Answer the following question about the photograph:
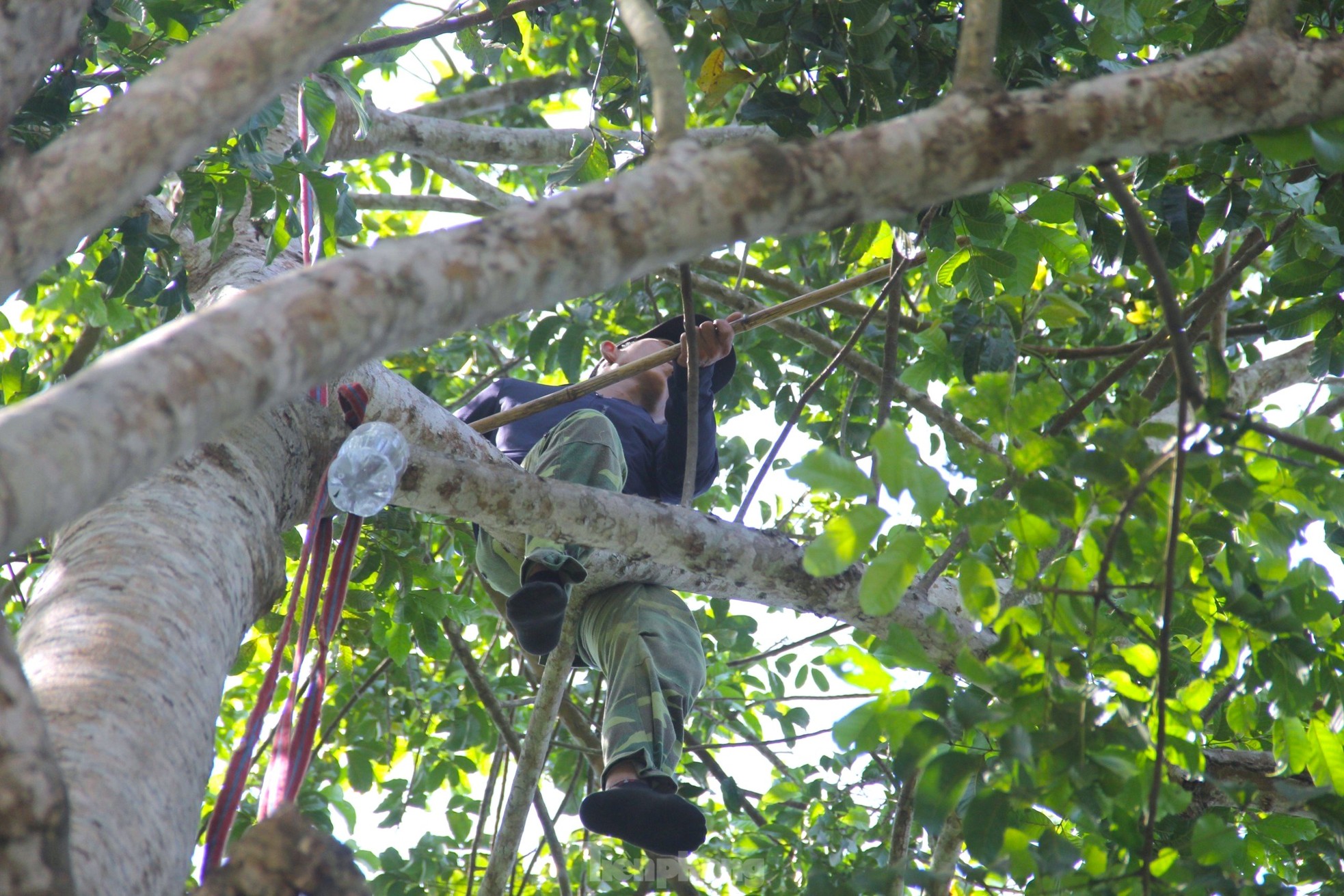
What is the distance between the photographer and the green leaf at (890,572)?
4.18 feet

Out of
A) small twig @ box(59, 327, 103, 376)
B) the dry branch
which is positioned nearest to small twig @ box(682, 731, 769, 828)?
small twig @ box(59, 327, 103, 376)

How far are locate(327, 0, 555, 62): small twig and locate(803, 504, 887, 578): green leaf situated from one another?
0.97 metres

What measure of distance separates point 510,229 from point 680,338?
2.63 meters

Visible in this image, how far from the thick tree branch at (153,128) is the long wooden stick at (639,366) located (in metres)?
1.50

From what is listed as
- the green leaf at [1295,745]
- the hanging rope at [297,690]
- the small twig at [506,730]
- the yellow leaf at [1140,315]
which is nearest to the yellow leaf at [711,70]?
the hanging rope at [297,690]

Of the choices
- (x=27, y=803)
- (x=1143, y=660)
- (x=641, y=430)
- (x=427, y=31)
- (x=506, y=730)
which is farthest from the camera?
(x=641, y=430)

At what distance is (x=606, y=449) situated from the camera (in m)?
2.49

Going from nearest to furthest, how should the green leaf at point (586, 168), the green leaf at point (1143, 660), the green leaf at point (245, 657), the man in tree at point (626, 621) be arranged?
the green leaf at point (1143, 660)
the man in tree at point (626, 621)
the green leaf at point (586, 168)
the green leaf at point (245, 657)

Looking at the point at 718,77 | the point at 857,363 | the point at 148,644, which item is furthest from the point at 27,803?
the point at 857,363

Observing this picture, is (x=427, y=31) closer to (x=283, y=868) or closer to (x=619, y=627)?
(x=619, y=627)

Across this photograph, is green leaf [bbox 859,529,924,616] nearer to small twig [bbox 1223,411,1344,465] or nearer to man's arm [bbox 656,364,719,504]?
small twig [bbox 1223,411,1344,465]

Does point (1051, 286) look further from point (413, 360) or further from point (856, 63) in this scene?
point (413, 360)

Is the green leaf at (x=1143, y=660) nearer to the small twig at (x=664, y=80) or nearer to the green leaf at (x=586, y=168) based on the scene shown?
the small twig at (x=664, y=80)

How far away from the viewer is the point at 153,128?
928 millimetres
